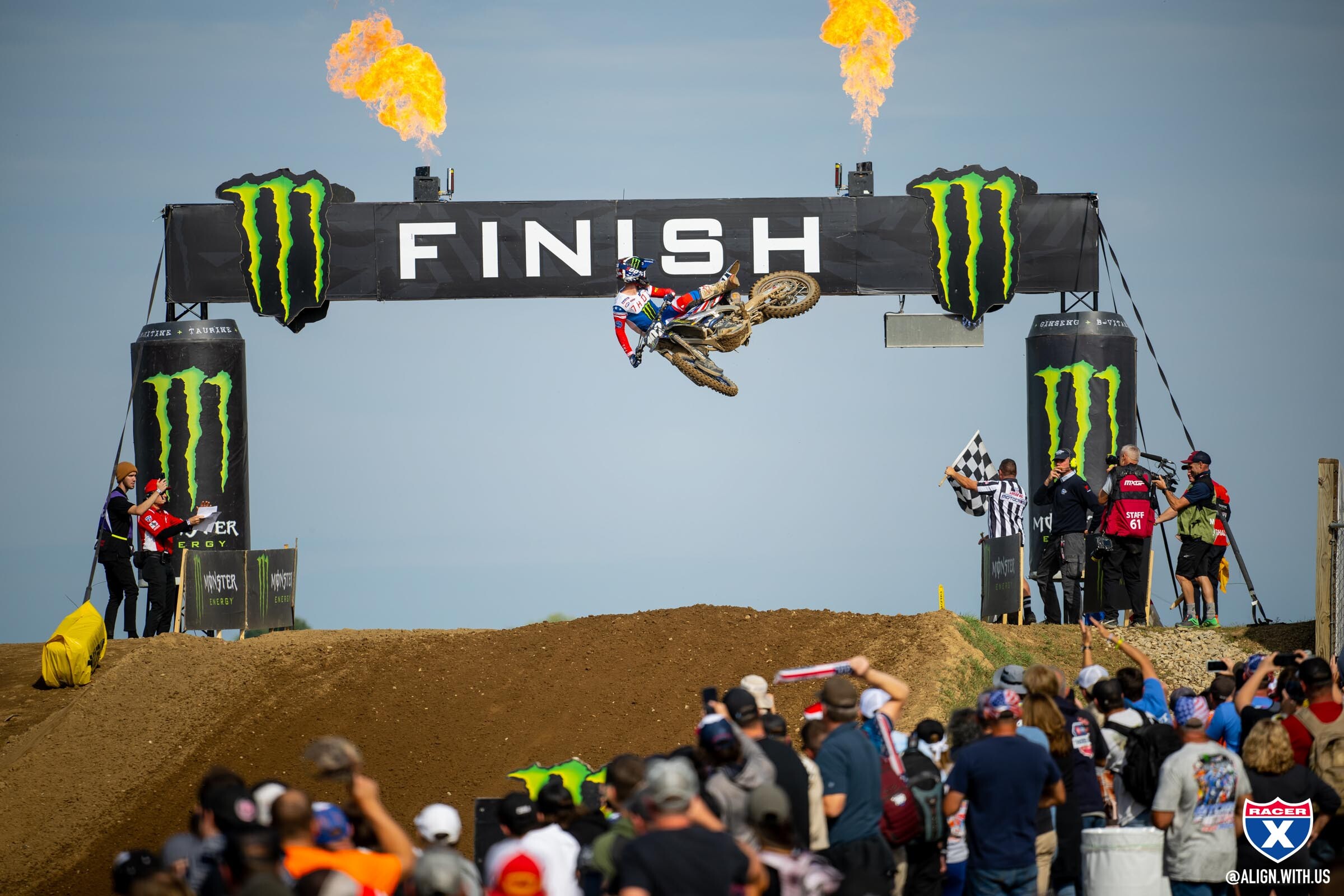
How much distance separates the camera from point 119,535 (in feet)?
59.6

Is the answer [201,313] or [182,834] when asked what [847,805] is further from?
[201,313]

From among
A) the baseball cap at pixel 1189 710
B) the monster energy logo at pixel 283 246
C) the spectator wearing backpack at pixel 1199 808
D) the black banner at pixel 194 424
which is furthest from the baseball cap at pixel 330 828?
the monster energy logo at pixel 283 246

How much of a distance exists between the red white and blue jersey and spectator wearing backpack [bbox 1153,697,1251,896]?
35.0 feet

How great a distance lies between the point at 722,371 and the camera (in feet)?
59.7

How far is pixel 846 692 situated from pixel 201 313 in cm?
1597

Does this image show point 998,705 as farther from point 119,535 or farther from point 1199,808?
point 119,535

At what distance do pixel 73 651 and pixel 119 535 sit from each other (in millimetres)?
1781

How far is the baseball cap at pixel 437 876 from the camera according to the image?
5797mm

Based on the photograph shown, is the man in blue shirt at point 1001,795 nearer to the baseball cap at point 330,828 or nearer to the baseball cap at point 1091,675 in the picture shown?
the baseball cap at point 1091,675

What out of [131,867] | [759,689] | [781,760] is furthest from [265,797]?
[759,689]

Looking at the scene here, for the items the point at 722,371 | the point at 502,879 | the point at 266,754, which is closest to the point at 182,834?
the point at 502,879

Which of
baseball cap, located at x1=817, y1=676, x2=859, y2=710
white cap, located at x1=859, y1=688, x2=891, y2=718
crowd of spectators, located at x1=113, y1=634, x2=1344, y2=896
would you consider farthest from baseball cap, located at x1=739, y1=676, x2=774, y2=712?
baseball cap, located at x1=817, y1=676, x2=859, y2=710

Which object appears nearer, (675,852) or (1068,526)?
(675,852)

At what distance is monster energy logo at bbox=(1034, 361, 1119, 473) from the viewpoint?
20.1m
